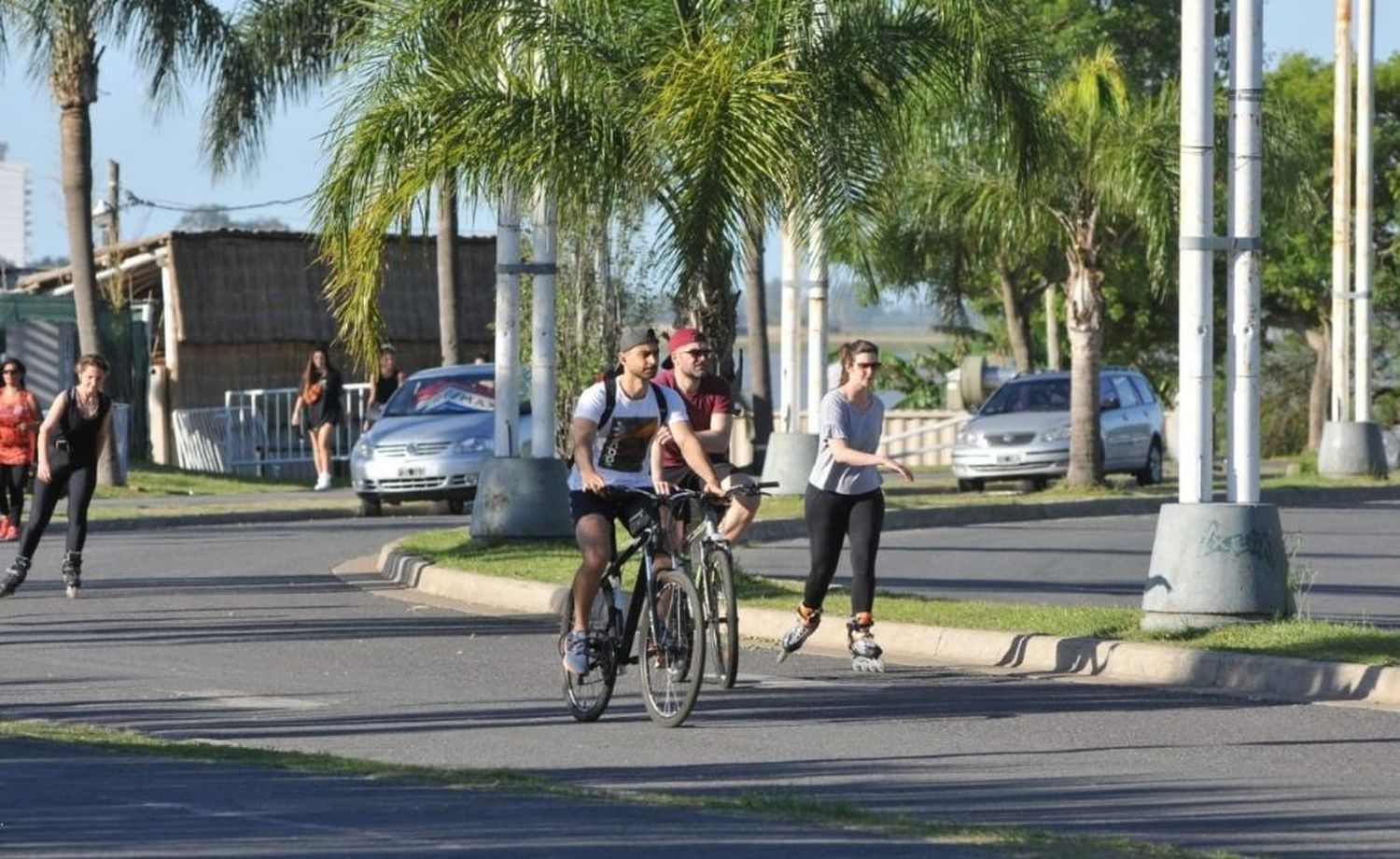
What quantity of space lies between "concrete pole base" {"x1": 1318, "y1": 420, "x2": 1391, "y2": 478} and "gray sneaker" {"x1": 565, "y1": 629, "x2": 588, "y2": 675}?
2369cm

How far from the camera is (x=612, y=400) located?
11.4 meters

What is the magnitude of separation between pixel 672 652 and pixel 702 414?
3162mm

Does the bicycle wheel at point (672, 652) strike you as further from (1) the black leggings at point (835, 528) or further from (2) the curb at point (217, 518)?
(2) the curb at point (217, 518)

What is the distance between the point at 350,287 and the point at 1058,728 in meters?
7.87

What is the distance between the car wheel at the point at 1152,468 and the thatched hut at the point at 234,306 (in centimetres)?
1129

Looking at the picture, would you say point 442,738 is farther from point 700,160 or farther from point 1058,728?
point 700,160

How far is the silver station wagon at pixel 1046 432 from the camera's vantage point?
31.4 meters

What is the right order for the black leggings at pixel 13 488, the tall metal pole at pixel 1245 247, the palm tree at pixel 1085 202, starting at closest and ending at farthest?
1. the tall metal pole at pixel 1245 247
2. the black leggings at pixel 13 488
3. the palm tree at pixel 1085 202

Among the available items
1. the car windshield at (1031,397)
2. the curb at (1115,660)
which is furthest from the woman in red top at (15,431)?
the car windshield at (1031,397)

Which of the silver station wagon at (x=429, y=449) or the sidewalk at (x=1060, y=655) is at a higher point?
the silver station wagon at (x=429, y=449)

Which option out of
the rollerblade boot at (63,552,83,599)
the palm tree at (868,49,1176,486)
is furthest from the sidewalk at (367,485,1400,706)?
the palm tree at (868,49,1176,486)

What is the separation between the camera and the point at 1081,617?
14586 millimetres

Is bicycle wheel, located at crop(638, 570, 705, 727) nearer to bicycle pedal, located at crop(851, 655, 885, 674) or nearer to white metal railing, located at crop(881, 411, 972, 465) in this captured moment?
bicycle pedal, located at crop(851, 655, 885, 674)

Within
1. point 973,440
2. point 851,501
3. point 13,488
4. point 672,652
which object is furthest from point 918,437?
point 672,652
